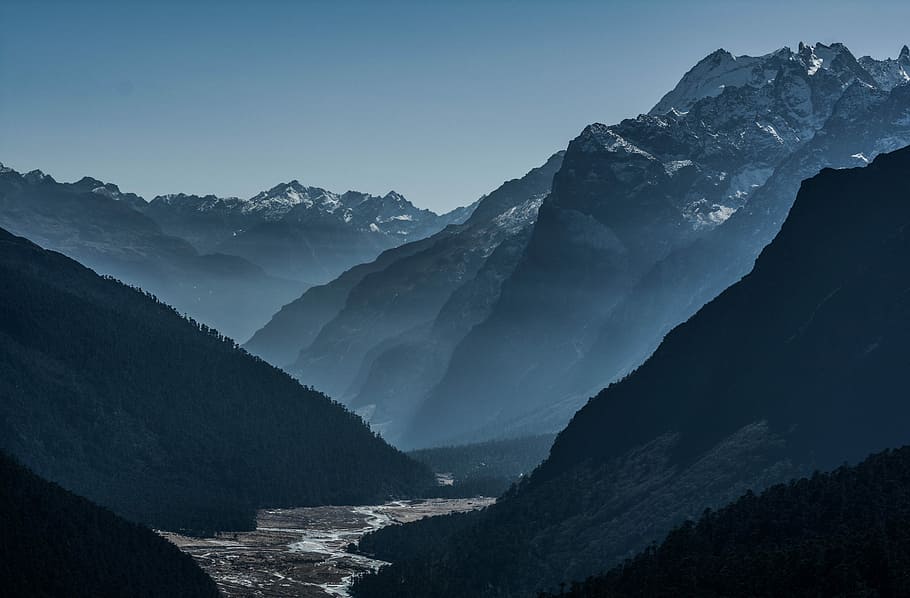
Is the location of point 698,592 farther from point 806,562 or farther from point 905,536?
point 905,536

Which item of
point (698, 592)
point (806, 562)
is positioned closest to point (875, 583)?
point (806, 562)

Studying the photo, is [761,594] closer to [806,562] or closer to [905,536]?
[806,562]

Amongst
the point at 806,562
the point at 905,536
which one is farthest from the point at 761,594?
the point at 905,536

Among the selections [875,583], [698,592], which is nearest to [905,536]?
[875,583]

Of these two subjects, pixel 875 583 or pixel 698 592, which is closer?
pixel 875 583

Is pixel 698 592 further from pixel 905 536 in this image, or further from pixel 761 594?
pixel 905 536
